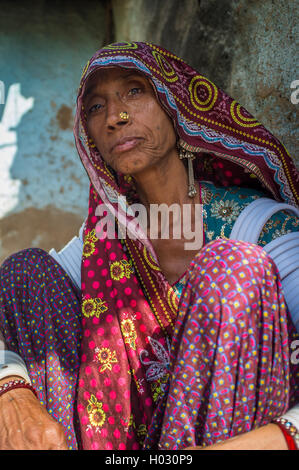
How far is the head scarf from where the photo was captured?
1841 millimetres

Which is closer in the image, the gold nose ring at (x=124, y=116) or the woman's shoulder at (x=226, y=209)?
the woman's shoulder at (x=226, y=209)

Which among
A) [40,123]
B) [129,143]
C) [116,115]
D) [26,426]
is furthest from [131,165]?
[40,123]

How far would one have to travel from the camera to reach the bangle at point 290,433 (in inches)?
51.7

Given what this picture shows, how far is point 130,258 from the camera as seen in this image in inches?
84.3

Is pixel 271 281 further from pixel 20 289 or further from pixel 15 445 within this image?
pixel 20 289

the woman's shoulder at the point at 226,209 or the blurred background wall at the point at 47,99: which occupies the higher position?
the blurred background wall at the point at 47,99

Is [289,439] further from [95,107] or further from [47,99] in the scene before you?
[47,99]

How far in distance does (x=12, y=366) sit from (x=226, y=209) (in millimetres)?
938

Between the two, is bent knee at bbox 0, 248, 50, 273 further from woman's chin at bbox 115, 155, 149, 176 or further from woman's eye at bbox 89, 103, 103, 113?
woman's eye at bbox 89, 103, 103, 113

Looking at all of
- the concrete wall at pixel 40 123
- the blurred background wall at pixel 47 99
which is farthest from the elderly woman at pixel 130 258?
the concrete wall at pixel 40 123

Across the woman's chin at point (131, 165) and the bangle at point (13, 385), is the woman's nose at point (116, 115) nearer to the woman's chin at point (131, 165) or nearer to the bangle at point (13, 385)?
the woman's chin at point (131, 165)

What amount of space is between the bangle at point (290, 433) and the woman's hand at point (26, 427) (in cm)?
60

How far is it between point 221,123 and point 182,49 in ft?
5.15

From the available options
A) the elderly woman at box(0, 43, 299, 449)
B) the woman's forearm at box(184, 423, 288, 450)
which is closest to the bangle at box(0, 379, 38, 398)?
the elderly woman at box(0, 43, 299, 449)
